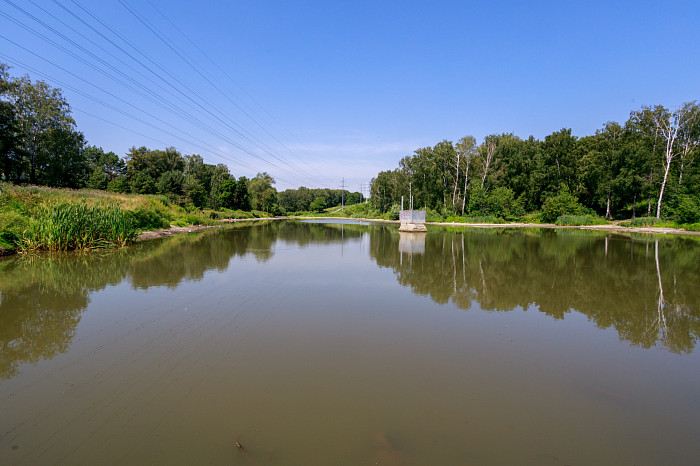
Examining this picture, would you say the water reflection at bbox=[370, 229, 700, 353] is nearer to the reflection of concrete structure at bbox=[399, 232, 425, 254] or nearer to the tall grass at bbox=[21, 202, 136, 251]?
the reflection of concrete structure at bbox=[399, 232, 425, 254]

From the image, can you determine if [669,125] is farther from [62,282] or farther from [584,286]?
[62,282]

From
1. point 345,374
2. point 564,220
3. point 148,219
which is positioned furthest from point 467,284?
point 564,220

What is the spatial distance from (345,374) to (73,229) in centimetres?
1641

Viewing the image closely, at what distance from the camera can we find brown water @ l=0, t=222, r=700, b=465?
2986 millimetres

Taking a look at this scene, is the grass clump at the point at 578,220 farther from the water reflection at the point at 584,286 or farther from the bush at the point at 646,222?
the water reflection at the point at 584,286

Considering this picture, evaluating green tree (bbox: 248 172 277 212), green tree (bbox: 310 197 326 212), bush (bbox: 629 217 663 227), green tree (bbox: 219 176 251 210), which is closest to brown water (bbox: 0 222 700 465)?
bush (bbox: 629 217 663 227)

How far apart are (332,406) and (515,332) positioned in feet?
12.8

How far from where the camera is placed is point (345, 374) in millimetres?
4254

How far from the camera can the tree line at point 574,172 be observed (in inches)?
1583

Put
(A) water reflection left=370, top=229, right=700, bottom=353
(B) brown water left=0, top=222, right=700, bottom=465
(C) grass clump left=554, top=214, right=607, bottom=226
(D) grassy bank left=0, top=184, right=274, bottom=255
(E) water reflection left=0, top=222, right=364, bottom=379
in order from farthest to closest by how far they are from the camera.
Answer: (C) grass clump left=554, top=214, right=607, bottom=226
(D) grassy bank left=0, top=184, right=274, bottom=255
(A) water reflection left=370, top=229, right=700, bottom=353
(E) water reflection left=0, top=222, right=364, bottom=379
(B) brown water left=0, top=222, right=700, bottom=465

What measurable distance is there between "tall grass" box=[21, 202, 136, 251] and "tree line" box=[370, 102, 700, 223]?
49051 mm

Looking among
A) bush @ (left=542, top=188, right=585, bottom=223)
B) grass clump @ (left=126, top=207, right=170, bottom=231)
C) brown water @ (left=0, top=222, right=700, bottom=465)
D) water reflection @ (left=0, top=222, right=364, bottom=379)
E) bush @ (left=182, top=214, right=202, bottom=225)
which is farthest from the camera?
bush @ (left=542, top=188, right=585, bottom=223)

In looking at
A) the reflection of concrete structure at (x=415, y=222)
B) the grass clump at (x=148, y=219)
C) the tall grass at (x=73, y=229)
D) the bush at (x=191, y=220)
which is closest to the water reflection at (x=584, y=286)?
the tall grass at (x=73, y=229)

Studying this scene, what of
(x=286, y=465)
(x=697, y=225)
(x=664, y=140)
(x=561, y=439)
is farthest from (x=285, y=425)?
(x=664, y=140)
